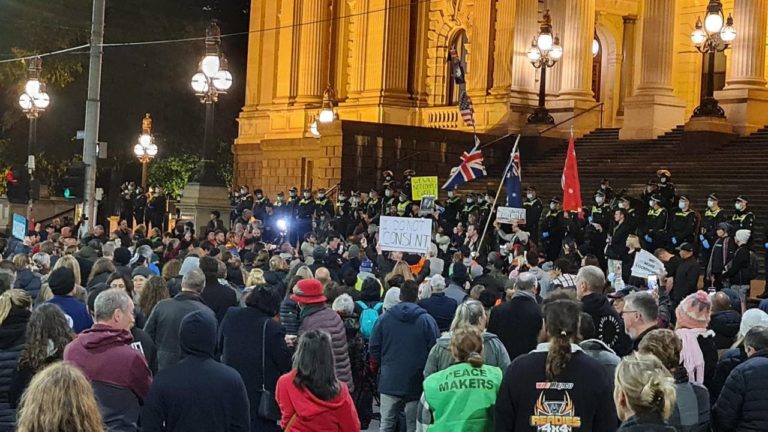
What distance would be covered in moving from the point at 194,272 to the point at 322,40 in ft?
133

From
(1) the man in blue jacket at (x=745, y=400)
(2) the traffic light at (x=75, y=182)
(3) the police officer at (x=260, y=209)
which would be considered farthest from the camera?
(3) the police officer at (x=260, y=209)

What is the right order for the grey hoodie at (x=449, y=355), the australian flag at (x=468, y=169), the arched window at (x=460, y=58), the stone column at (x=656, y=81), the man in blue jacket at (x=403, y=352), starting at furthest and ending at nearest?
the arched window at (x=460, y=58), the stone column at (x=656, y=81), the australian flag at (x=468, y=169), the man in blue jacket at (x=403, y=352), the grey hoodie at (x=449, y=355)

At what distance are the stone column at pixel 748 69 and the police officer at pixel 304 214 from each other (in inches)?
461

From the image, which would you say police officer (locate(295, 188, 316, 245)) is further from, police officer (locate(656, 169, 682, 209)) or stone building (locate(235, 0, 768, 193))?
police officer (locate(656, 169, 682, 209))

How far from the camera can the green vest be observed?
762 centimetres

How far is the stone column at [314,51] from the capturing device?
164 ft

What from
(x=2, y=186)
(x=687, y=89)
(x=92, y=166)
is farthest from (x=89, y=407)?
(x=2, y=186)

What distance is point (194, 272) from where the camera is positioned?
1024cm

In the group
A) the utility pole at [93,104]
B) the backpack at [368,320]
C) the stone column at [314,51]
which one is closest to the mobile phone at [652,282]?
the backpack at [368,320]

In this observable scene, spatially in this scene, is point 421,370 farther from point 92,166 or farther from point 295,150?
point 295,150

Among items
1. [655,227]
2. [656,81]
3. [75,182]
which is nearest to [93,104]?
[75,182]

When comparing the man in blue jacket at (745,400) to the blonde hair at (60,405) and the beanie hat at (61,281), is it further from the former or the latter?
the beanie hat at (61,281)

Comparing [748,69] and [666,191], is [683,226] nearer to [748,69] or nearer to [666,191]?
[666,191]

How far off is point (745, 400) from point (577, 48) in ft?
106
